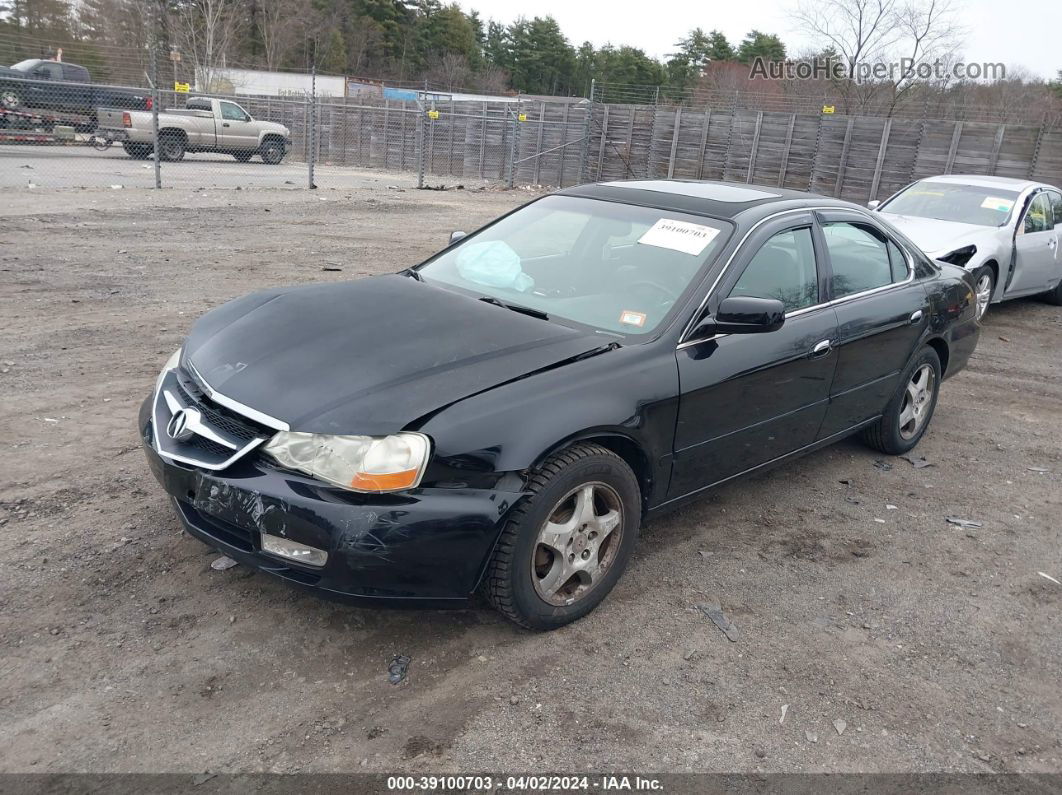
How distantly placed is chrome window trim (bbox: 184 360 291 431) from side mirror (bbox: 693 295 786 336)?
1757 millimetres

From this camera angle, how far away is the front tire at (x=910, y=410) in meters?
5.16

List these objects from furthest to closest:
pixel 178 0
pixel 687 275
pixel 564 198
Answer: pixel 178 0 < pixel 564 198 < pixel 687 275

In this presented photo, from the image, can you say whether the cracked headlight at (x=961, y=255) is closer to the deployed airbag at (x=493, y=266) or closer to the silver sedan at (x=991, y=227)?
the silver sedan at (x=991, y=227)

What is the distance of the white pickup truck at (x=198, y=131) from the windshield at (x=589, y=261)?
18659 mm

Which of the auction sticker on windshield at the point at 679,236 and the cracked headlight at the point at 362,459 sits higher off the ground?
the auction sticker on windshield at the point at 679,236

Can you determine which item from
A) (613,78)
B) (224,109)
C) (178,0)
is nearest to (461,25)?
(613,78)

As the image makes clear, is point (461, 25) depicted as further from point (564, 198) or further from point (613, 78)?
point (564, 198)

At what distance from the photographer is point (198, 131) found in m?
23.1

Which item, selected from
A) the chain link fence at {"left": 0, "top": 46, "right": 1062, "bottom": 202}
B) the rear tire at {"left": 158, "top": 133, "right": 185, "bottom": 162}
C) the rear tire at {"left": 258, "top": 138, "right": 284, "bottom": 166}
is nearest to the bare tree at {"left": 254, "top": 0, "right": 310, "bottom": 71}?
the chain link fence at {"left": 0, "top": 46, "right": 1062, "bottom": 202}

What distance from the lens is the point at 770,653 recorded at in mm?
3252

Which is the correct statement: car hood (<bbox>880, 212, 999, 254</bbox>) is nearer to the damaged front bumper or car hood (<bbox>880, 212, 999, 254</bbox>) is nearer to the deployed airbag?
the deployed airbag

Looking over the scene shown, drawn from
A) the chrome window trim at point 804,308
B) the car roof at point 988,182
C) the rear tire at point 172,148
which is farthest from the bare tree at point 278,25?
the chrome window trim at point 804,308

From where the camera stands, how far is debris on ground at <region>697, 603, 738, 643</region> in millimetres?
3355

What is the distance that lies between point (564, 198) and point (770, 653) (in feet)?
8.61
